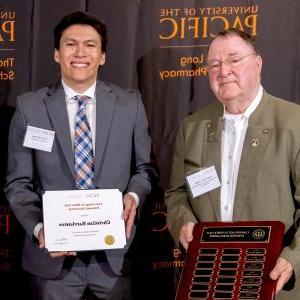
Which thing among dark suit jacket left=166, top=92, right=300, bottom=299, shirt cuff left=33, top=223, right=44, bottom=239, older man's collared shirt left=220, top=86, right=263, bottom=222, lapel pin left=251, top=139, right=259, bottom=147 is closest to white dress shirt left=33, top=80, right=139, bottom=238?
shirt cuff left=33, top=223, right=44, bottom=239

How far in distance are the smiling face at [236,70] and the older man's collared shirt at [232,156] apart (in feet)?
0.16

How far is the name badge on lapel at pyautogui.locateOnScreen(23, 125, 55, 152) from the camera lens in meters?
2.69

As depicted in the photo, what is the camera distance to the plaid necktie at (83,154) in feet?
8.82

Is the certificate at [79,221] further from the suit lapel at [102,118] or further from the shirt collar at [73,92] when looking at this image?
the shirt collar at [73,92]

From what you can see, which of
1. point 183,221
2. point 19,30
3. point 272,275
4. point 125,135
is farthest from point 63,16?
point 272,275

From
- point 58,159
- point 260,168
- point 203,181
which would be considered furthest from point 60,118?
point 260,168

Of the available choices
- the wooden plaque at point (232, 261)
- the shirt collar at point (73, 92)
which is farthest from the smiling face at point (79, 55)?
the wooden plaque at point (232, 261)

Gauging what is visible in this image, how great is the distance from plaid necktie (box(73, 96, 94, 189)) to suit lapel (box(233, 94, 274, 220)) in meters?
0.75

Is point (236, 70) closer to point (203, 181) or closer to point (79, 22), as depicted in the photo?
point (203, 181)

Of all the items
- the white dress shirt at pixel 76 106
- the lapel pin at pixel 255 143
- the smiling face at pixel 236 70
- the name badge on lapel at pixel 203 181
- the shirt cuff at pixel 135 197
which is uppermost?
the smiling face at pixel 236 70

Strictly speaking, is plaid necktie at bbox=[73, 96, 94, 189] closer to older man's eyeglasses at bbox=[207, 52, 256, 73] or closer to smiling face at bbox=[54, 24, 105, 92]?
smiling face at bbox=[54, 24, 105, 92]

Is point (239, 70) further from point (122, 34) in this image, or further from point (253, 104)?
point (122, 34)

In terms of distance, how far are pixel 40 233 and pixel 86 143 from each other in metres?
0.48

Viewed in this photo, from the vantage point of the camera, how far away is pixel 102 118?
277 centimetres
